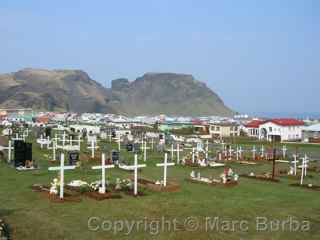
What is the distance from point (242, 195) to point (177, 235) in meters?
8.59

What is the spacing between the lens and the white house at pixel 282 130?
3130 inches

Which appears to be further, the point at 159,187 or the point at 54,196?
the point at 159,187

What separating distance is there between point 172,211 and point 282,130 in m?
66.7

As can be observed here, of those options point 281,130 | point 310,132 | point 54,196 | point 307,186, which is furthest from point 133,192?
point 310,132

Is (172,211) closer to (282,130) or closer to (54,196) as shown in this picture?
(54,196)

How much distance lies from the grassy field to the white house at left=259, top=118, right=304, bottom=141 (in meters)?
57.1

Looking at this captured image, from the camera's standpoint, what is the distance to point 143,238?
12.6 metres

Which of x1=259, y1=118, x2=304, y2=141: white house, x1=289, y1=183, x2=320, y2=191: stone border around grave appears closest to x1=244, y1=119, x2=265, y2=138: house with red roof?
x1=259, y1=118, x2=304, y2=141: white house

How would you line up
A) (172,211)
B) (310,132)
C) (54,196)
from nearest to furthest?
(172,211), (54,196), (310,132)

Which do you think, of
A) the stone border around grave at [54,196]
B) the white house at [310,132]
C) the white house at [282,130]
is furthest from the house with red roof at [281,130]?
the stone border around grave at [54,196]

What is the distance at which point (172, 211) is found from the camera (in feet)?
52.3

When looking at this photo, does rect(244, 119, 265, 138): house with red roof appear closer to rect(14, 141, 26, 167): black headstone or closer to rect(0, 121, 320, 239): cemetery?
rect(0, 121, 320, 239): cemetery

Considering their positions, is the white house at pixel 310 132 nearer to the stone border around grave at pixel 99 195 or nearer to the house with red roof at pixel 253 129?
the house with red roof at pixel 253 129

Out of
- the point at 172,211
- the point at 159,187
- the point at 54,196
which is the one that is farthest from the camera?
the point at 159,187
